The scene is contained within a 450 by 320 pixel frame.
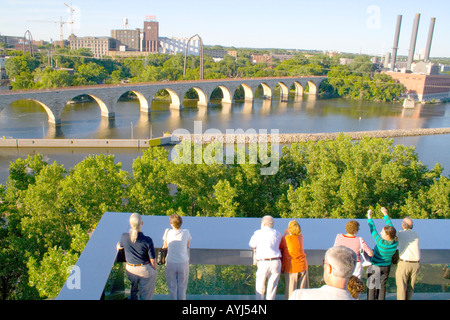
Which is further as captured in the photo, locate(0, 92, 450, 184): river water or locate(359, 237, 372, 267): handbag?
locate(0, 92, 450, 184): river water

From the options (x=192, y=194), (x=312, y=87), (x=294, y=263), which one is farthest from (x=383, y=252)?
(x=312, y=87)

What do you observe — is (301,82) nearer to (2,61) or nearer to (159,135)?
(159,135)

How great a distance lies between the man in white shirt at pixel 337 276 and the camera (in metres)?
1.37

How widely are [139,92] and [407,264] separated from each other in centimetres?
2047

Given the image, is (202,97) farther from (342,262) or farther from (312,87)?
(342,262)

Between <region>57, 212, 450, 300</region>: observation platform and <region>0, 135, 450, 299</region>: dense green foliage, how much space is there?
2428mm

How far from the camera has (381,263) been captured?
2008mm

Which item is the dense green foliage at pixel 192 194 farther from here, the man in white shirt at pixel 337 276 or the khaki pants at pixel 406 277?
the man in white shirt at pixel 337 276

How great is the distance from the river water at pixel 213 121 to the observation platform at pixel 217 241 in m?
9.91

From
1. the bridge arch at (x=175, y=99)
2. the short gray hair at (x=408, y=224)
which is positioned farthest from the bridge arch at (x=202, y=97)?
the short gray hair at (x=408, y=224)

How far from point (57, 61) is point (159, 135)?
23.5m

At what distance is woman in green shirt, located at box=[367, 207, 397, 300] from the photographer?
1972 millimetres

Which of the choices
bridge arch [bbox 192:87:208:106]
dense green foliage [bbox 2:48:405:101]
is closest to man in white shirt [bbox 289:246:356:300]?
bridge arch [bbox 192:87:208:106]

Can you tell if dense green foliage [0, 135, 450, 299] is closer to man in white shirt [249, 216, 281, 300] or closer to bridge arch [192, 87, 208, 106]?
man in white shirt [249, 216, 281, 300]
